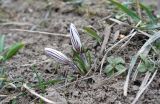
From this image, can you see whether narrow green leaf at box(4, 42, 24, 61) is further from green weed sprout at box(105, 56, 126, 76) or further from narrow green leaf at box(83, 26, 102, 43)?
green weed sprout at box(105, 56, 126, 76)

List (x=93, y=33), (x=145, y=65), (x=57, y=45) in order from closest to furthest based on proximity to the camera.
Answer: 1. (x=145, y=65)
2. (x=93, y=33)
3. (x=57, y=45)

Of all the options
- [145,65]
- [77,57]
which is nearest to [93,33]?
[77,57]

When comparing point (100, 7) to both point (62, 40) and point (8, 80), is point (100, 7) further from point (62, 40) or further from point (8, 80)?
point (8, 80)

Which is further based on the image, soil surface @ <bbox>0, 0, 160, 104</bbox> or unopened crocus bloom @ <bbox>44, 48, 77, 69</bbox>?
unopened crocus bloom @ <bbox>44, 48, 77, 69</bbox>

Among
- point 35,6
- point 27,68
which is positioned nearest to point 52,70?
point 27,68

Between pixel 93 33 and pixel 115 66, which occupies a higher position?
pixel 93 33

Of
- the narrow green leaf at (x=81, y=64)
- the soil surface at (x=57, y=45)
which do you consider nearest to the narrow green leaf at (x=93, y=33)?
the soil surface at (x=57, y=45)

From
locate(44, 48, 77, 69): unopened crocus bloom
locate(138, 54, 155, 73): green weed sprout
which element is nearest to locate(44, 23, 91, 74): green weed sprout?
locate(44, 48, 77, 69): unopened crocus bloom

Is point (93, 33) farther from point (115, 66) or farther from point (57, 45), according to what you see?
point (57, 45)

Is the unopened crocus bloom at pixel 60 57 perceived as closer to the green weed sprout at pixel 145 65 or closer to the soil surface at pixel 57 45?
the soil surface at pixel 57 45
